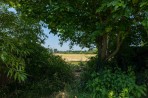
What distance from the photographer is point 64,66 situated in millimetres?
9188

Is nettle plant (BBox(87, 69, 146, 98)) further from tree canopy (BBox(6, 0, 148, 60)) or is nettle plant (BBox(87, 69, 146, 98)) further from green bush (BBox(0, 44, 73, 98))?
green bush (BBox(0, 44, 73, 98))


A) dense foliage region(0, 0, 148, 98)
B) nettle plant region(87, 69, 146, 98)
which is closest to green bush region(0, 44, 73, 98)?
dense foliage region(0, 0, 148, 98)

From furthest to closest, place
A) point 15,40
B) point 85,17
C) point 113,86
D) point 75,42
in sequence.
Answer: point 75,42 → point 85,17 → point 113,86 → point 15,40

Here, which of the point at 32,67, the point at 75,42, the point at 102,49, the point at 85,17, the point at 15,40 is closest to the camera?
the point at 15,40

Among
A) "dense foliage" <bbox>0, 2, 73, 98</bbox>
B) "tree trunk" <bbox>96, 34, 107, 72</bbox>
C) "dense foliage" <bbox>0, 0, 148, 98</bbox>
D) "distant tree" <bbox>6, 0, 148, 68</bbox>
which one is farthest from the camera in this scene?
"tree trunk" <bbox>96, 34, 107, 72</bbox>

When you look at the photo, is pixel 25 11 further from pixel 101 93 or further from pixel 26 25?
pixel 101 93

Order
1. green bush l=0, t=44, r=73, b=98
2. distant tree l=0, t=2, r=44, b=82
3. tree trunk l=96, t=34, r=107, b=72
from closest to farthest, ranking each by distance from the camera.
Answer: distant tree l=0, t=2, r=44, b=82 → tree trunk l=96, t=34, r=107, b=72 → green bush l=0, t=44, r=73, b=98

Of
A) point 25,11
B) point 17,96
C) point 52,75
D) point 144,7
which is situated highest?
point 25,11

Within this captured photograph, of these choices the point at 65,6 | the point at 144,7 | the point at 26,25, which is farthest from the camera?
the point at 26,25

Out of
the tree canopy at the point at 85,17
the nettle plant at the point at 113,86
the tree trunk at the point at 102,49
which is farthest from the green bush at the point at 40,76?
the nettle plant at the point at 113,86

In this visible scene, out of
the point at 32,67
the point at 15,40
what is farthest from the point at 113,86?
the point at 32,67

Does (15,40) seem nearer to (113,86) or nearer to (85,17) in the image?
(85,17)

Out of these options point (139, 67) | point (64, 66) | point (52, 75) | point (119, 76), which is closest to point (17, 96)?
point (52, 75)

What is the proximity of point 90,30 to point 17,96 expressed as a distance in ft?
8.06
